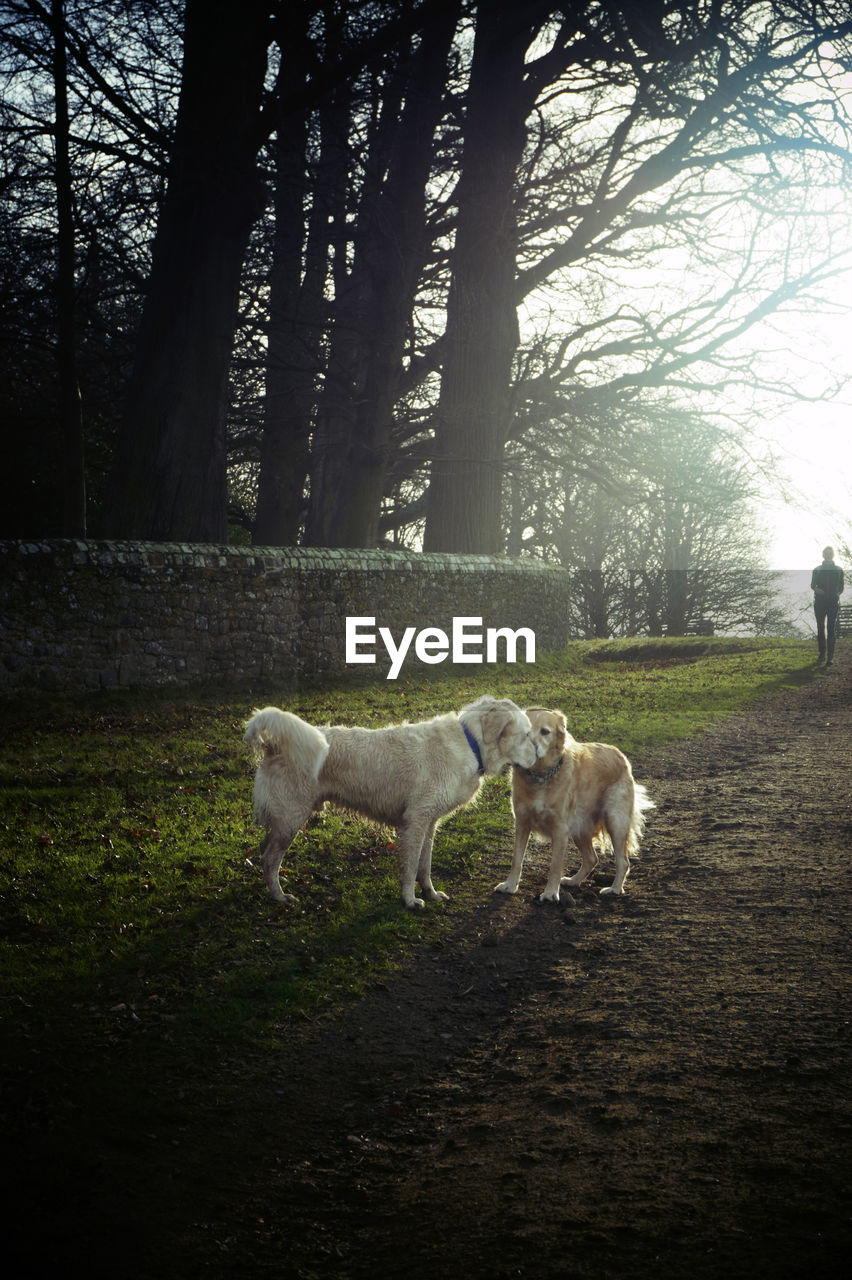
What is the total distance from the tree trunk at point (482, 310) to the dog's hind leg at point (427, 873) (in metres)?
13.7

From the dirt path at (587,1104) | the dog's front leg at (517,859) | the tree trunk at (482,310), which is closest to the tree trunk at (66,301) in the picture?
the tree trunk at (482,310)

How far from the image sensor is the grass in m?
5.46

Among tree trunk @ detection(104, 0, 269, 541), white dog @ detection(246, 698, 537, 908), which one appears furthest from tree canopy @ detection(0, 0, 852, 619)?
white dog @ detection(246, 698, 537, 908)

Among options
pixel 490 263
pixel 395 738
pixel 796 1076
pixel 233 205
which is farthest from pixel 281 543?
pixel 796 1076

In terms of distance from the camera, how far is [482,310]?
20359 mm

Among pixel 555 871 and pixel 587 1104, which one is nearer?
pixel 587 1104

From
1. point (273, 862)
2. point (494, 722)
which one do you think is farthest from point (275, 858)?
point (494, 722)

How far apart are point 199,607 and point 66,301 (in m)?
5.69

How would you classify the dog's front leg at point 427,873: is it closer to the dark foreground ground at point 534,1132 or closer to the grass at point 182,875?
the grass at point 182,875

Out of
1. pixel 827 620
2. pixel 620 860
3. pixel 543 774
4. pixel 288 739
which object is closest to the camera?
pixel 288 739

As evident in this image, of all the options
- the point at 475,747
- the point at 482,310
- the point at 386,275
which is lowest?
the point at 475,747

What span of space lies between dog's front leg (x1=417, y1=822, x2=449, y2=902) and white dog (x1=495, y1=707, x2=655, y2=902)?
21.2 inches

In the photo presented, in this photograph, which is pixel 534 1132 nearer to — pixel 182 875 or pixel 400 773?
pixel 400 773

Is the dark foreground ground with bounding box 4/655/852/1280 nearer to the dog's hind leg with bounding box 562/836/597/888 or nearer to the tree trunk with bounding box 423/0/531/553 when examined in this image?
the dog's hind leg with bounding box 562/836/597/888
